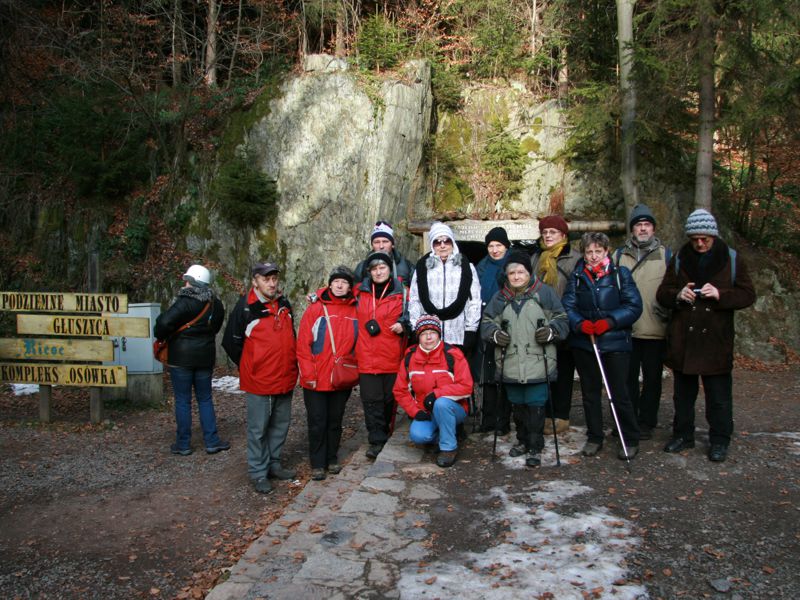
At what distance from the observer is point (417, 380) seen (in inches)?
209

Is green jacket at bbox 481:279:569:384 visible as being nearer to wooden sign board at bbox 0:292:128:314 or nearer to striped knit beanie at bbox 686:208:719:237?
striped knit beanie at bbox 686:208:719:237

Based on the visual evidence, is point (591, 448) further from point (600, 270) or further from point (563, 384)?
point (600, 270)

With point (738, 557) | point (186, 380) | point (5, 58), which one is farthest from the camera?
point (5, 58)

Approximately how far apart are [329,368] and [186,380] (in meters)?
1.96

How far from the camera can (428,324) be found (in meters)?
5.26

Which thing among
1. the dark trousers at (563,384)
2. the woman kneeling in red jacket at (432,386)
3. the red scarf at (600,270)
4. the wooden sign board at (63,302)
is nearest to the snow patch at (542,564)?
the woman kneeling in red jacket at (432,386)

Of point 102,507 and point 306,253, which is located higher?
point 306,253

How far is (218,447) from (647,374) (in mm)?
4573

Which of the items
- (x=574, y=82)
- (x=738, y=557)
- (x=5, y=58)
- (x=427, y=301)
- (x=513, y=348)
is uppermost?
(x=574, y=82)

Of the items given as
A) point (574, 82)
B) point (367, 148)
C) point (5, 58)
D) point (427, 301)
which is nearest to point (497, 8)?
point (574, 82)

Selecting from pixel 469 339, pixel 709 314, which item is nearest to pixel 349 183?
pixel 469 339

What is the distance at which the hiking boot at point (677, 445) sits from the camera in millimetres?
5230

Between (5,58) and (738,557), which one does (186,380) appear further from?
(5,58)

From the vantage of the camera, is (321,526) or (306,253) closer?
(321,526)
